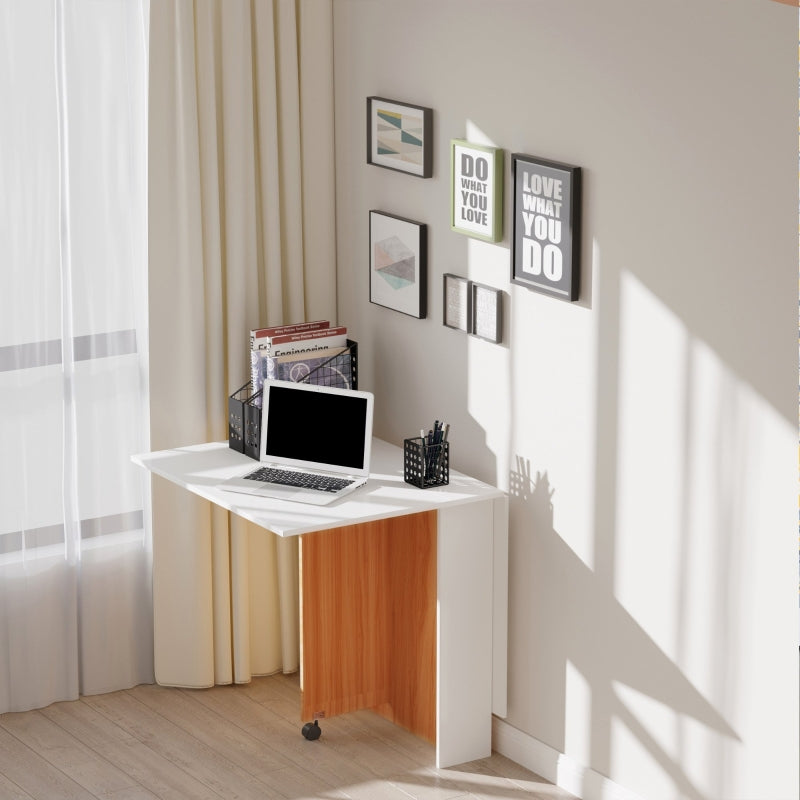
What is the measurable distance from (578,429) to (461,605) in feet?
2.07

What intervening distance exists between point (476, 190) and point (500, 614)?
1.19 meters

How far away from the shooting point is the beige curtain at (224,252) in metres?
4.23

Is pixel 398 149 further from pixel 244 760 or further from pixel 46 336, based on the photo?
pixel 244 760

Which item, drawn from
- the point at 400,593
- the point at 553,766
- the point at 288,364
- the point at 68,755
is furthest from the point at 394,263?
the point at 68,755

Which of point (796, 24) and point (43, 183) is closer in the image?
point (796, 24)

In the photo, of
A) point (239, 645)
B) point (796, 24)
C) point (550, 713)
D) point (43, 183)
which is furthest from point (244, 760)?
point (796, 24)

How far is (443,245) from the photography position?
162 inches

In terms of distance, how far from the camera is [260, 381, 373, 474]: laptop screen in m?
4.05

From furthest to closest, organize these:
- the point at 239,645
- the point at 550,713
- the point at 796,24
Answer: the point at 239,645 → the point at 550,713 → the point at 796,24

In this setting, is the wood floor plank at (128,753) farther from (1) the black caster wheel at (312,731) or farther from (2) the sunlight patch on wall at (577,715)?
(2) the sunlight patch on wall at (577,715)

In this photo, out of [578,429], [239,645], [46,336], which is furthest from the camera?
[239,645]

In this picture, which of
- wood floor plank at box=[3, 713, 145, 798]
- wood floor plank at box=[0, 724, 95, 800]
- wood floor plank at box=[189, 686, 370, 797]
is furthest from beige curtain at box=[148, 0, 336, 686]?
wood floor plank at box=[0, 724, 95, 800]

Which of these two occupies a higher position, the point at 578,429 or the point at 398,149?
the point at 398,149

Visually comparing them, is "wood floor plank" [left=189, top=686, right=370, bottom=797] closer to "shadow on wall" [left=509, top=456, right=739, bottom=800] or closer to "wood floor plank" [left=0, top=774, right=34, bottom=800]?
"shadow on wall" [left=509, top=456, right=739, bottom=800]
